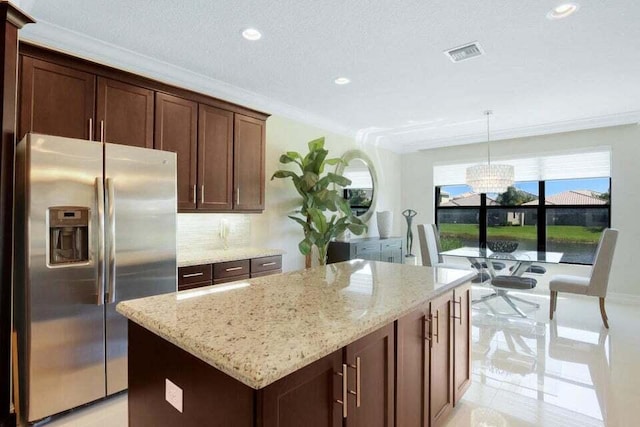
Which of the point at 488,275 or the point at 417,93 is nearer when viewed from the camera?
the point at 417,93

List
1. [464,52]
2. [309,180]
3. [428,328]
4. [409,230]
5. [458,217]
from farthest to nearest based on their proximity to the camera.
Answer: [458,217], [409,230], [309,180], [464,52], [428,328]

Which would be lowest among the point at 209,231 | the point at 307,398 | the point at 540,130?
the point at 307,398

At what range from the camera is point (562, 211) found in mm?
5430

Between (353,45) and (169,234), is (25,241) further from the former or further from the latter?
(353,45)

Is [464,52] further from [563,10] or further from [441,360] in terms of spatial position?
[441,360]

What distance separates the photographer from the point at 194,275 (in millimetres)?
2885

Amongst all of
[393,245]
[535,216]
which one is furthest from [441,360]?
[535,216]

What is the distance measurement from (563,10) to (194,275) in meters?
3.42

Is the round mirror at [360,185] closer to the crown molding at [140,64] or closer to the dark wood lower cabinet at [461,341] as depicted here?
the crown molding at [140,64]

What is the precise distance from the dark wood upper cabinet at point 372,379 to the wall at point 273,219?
2.62m

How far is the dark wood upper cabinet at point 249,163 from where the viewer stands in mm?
3539

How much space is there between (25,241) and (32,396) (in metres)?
0.95

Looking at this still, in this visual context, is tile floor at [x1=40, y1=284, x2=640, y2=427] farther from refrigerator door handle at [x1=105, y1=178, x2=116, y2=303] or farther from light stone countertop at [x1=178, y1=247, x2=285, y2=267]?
light stone countertop at [x1=178, y1=247, x2=285, y2=267]

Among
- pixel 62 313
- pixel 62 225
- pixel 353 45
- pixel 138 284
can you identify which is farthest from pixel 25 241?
pixel 353 45
